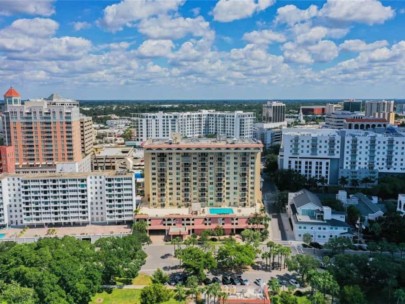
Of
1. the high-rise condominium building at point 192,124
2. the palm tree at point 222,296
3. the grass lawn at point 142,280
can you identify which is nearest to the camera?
the palm tree at point 222,296

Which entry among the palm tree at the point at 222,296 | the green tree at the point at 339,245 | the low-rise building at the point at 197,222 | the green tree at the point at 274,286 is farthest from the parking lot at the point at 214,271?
the green tree at the point at 339,245

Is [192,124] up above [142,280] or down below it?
above

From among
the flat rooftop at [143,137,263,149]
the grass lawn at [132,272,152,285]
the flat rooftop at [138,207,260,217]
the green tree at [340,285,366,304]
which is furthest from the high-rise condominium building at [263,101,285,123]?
the green tree at [340,285,366,304]

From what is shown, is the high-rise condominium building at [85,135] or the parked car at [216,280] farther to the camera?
the high-rise condominium building at [85,135]

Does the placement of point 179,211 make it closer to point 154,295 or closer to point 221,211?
point 221,211

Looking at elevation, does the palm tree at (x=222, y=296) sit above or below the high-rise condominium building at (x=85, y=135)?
below

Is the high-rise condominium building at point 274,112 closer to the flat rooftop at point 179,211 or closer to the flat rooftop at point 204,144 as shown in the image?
the flat rooftop at point 204,144

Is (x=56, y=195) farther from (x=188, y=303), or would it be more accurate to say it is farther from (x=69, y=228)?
(x=188, y=303)

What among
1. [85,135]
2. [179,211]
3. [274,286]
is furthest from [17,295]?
[85,135]
